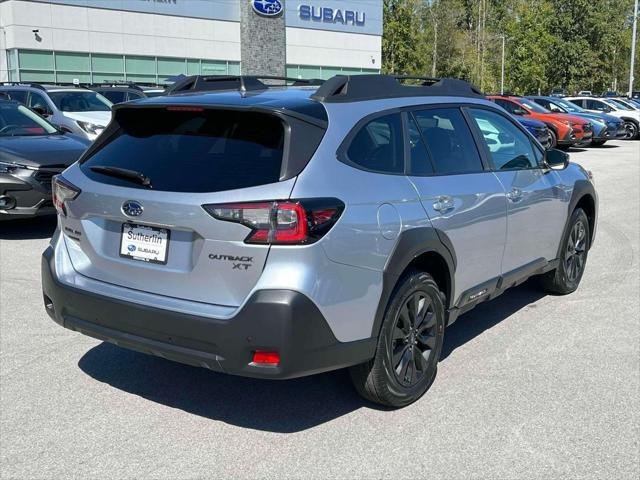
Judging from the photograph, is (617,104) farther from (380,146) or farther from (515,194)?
(380,146)

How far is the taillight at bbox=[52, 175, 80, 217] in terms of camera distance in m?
3.91

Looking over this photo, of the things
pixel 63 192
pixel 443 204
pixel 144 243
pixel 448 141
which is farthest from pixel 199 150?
pixel 448 141

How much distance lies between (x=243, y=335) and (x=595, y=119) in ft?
76.7

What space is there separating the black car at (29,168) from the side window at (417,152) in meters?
5.26

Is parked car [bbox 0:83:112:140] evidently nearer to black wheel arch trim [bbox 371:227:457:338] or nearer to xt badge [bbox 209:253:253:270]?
black wheel arch trim [bbox 371:227:457:338]

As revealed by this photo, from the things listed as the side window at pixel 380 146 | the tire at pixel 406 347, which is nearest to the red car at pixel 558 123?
the side window at pixel 380 146

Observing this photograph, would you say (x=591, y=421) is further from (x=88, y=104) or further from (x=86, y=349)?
(x=88, y=104)

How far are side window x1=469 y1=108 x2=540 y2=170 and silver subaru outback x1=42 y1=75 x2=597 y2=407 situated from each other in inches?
18.7

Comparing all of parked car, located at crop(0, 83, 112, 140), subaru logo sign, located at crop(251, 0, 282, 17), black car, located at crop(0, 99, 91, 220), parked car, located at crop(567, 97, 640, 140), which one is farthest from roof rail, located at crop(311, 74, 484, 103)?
parked car, located at crop(567, 97, 640, 140)

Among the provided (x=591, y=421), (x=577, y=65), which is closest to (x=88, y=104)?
(x=591, y=421)

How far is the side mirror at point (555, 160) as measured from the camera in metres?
5.73

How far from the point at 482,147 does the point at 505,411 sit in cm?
184

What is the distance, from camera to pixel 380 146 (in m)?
3.96

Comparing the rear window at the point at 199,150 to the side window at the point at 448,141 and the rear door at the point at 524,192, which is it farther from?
the rear door at the point at 524,192
